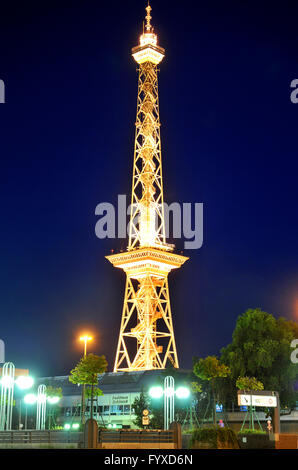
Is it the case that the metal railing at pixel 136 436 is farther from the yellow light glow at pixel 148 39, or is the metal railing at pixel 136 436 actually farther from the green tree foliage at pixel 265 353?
the yellow light glow at pixel 148 39

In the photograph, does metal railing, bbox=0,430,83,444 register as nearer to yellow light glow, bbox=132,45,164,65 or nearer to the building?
the building

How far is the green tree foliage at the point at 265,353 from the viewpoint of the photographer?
229 feet

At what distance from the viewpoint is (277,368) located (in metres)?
70.4

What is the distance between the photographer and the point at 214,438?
35.1 m

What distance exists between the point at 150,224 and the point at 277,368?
148ft

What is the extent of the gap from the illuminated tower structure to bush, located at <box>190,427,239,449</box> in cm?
6752

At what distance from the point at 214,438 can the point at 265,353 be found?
35.3 meters

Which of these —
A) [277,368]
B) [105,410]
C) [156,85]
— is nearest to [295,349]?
[277,368]

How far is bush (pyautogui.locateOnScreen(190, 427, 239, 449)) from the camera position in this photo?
115 feet

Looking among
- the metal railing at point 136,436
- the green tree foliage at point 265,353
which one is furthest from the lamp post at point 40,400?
the green tree foliage at point 265,353

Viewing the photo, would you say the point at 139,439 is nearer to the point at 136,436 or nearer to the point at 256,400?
the point at 136,436

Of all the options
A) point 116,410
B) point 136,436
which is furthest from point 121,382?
point 136,436

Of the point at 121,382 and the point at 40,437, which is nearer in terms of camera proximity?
the point at 40,437
